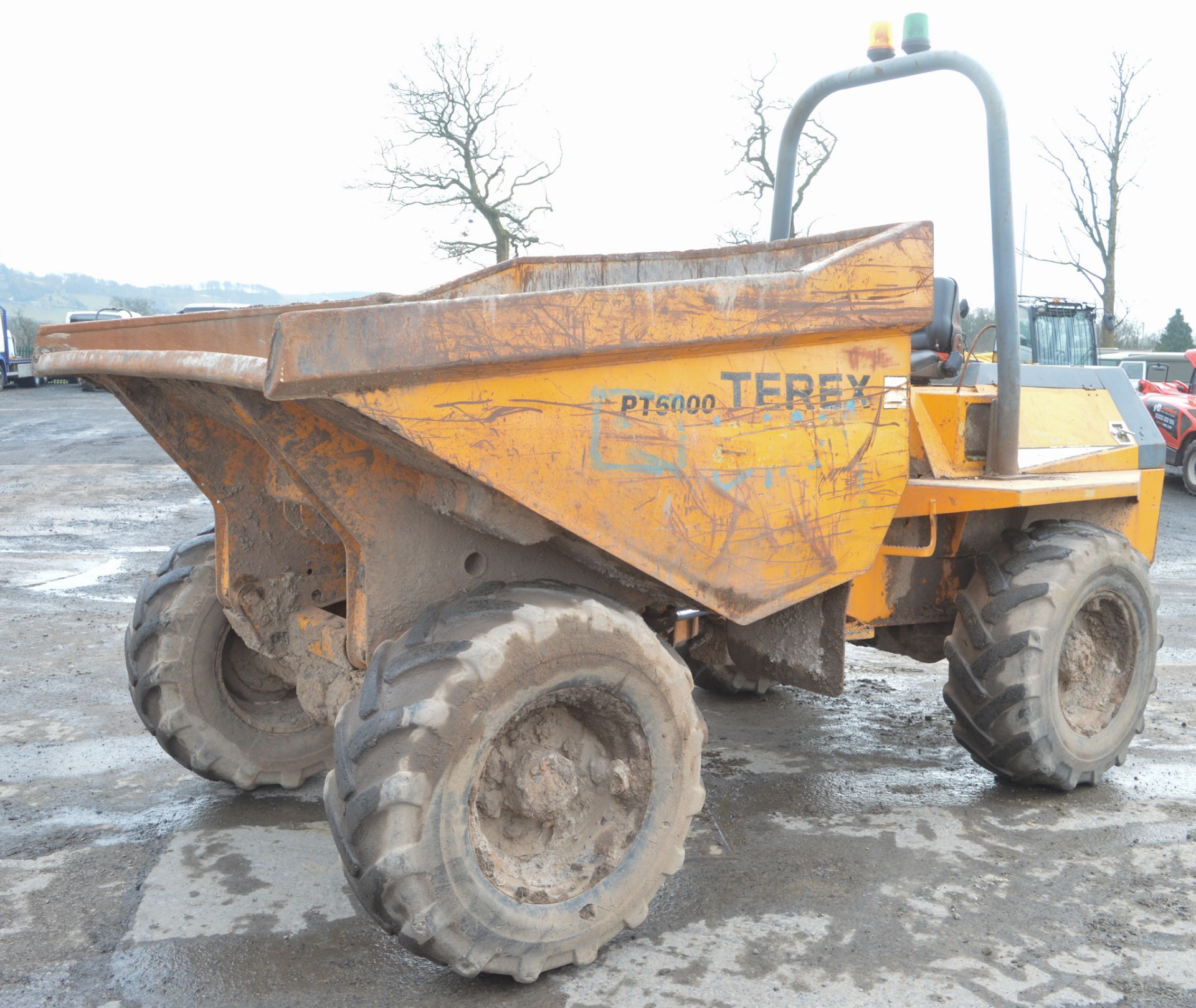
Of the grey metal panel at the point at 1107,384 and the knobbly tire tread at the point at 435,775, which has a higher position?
the grey metal panel at the point at 1107,384

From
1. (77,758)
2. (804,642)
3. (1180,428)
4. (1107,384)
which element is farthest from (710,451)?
(1180,428)

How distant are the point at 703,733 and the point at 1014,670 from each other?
1.43 meters

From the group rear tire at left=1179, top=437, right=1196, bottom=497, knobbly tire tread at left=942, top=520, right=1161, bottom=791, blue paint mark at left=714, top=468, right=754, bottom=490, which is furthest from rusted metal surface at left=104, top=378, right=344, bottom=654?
rear tire at left=1179, top=437, right=1196, bottom=497

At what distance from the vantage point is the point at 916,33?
4.05 m

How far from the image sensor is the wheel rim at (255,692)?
397 centimetres

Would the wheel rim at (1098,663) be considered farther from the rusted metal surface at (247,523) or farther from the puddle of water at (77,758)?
the puddle of water at (77,758)

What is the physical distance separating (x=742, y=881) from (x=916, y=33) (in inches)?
117

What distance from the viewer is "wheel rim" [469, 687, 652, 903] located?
2846 mm

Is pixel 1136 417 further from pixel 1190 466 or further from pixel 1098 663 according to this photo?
pixel 1190 466

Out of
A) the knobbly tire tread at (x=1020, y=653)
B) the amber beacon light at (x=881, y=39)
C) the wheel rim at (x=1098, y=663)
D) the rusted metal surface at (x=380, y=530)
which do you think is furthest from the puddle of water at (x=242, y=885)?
the amber beacon light at (x=881, y=39)

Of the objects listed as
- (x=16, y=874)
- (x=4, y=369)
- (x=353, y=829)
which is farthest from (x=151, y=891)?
(x=4, y=369)

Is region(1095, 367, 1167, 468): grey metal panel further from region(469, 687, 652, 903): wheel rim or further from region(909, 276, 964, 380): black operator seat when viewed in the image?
region(469, 687, 652, 903): wheel rim

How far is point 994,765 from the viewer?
4062 mm

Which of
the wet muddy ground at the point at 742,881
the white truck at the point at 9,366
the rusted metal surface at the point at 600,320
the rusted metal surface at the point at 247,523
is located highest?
the white truck at the point at 9,366
